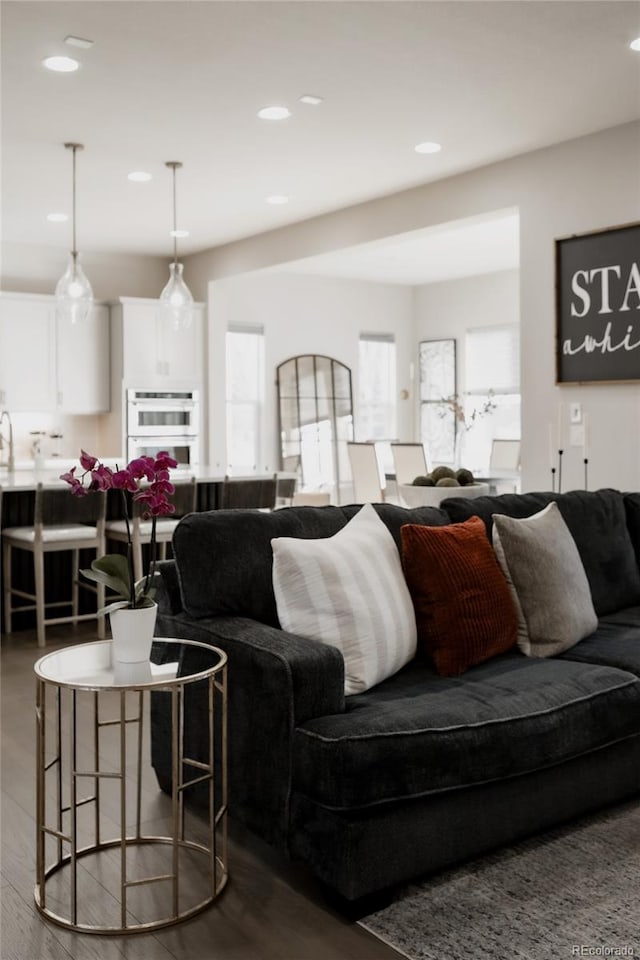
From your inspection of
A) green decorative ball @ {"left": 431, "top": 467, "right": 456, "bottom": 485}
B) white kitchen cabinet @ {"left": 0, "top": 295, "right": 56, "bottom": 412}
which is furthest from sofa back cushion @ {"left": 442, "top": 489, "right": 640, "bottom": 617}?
white kitchen cabinet @ {"left": 0, "top": 295, "right": 56, "bottom": 412}

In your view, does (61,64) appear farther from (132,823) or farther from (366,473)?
(366,473)

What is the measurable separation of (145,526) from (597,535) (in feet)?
10.0

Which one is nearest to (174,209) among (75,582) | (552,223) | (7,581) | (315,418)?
(552,223)

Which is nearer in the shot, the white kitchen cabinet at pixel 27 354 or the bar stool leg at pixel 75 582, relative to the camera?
the bar stool leg at pixel 75 582

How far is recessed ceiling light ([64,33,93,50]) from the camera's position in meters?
3.91

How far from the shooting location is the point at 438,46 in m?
4.00

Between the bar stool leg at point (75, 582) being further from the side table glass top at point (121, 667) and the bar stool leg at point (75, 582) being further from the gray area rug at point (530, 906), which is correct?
the gray area rug at point (530, 906)

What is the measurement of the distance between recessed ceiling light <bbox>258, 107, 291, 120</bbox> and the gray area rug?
3.73m

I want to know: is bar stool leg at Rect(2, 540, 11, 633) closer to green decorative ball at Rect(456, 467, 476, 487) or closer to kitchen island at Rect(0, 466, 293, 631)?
kitchen island at Rect(0, 466, 293, 631)

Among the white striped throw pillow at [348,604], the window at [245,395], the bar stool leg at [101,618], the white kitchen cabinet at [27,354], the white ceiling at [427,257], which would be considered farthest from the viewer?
the window at [245,395]

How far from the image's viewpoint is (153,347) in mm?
8516

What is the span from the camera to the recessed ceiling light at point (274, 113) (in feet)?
15.7

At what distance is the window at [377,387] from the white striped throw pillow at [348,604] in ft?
25.8

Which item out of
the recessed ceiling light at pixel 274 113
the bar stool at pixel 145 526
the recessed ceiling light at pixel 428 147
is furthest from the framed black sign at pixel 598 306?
the bar stool at pixel 145 526
